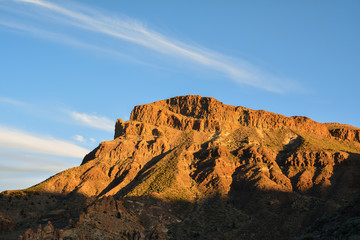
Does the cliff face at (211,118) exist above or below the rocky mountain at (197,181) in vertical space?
above

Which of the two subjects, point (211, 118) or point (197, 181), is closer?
point (197, 181)

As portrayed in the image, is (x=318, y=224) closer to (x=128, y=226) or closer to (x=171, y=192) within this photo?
(x=128, y=226)

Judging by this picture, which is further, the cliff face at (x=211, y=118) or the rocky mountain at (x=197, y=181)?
the cliff face at (x=211, y=118)

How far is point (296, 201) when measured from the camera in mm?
93875

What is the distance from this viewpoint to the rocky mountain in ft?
268

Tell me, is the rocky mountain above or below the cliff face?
below

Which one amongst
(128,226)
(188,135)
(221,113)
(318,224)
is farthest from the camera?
(221,113)

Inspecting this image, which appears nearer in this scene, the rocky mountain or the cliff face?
the rocky mountain

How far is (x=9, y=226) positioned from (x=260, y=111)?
92.6 metres

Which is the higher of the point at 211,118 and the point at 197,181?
the point at 211,118

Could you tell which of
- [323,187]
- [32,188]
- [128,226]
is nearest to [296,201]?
[323,187]

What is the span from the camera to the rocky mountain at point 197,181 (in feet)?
268

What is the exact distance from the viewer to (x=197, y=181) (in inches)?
4279

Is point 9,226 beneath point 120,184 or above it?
beneath
